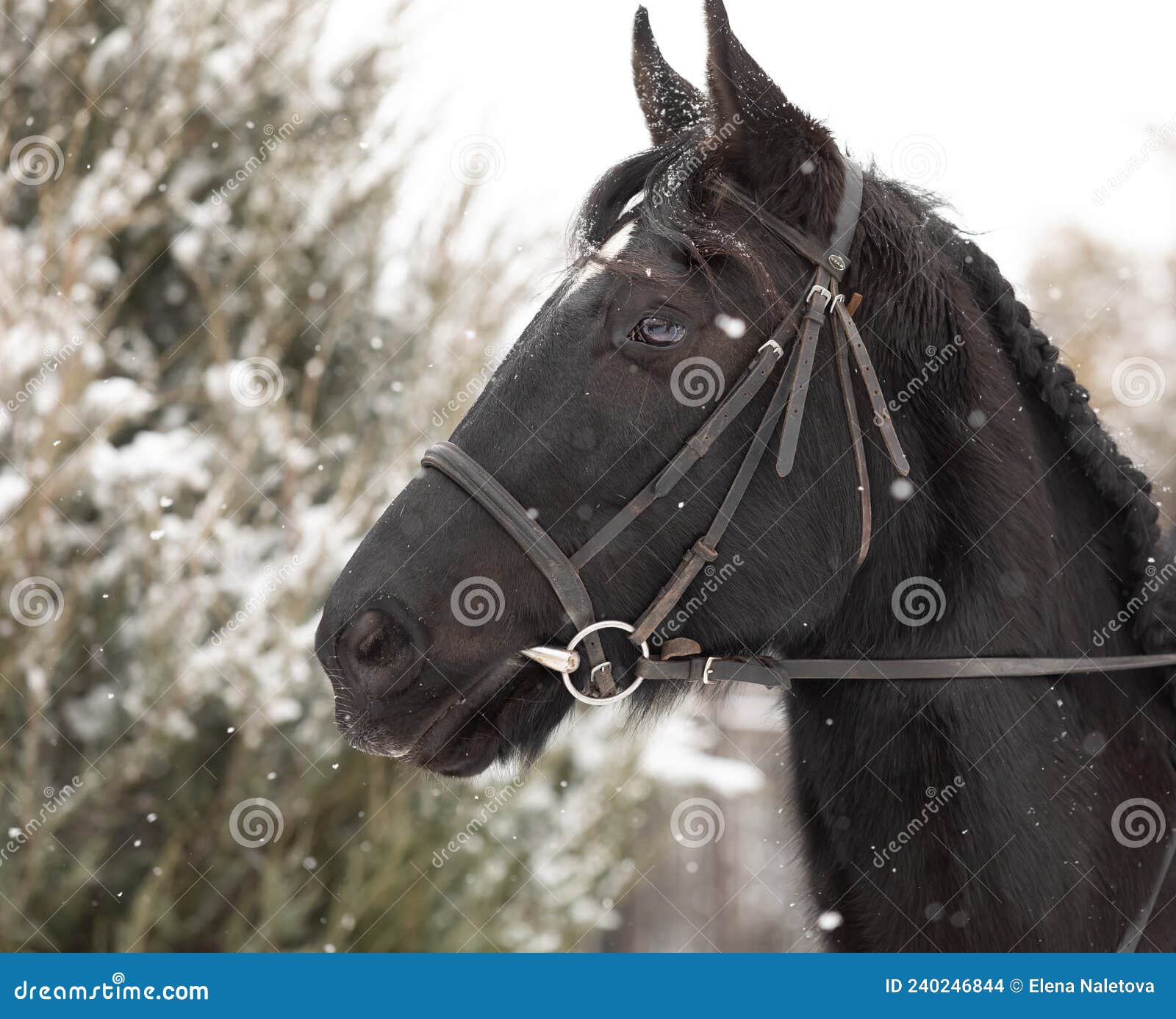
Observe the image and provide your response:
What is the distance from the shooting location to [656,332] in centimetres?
192

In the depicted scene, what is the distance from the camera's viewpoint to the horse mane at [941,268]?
197cm

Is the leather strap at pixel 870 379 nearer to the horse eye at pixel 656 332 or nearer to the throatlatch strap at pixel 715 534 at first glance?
the throatlatch strap at pixel 715 534

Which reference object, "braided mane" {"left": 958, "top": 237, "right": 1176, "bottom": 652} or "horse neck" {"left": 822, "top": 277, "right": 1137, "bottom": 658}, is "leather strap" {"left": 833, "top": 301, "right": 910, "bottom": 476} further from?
"braided mane" {"left": 958, "top": 237, "right": 1176, "bottom": 652}

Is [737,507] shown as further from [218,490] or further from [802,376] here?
[218,490]

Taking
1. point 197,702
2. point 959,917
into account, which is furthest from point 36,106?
point 959,917

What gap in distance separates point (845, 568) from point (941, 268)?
68 centimetres

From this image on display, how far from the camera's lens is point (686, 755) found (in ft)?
19.8

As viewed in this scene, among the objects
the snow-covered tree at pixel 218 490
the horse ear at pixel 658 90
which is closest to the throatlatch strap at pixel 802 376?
the horse ear at pixel 658 90

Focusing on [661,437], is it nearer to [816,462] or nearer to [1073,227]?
[816,462]

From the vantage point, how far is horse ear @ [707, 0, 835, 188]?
75.9 inches

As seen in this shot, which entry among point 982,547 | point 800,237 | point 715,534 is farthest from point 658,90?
point 982,547

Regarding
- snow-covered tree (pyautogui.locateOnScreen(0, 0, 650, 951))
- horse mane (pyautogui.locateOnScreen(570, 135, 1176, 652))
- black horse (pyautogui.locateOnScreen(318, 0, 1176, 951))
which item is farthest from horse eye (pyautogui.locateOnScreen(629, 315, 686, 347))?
snow-covered tree (pyautogui.locateOnScreen(0, 0, 650, 951))

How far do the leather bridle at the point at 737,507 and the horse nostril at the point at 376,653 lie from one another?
0.25 meters

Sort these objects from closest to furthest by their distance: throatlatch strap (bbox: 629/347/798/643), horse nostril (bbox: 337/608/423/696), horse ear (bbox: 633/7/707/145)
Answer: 1. horse nostril (bbox: 337/608/423/696)
2. throatlatch strap (bbox: 629/347/798/643)
3. horse ear (bbox: 633/7/707/145)
